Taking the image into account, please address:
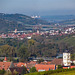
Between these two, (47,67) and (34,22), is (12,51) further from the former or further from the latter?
(34,22)

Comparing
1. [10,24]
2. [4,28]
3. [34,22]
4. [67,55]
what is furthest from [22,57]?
[34,22]

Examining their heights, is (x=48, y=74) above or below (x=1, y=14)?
below

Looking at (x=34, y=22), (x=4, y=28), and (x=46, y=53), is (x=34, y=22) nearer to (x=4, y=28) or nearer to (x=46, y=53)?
(x=4, y=28)

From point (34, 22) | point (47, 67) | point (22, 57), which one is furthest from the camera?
point (34, 22)

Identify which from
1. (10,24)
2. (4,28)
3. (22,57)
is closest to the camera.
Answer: (22,57)

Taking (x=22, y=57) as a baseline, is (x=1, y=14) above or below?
above

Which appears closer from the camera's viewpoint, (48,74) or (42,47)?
(48,74)

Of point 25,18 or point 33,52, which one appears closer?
point 33,52

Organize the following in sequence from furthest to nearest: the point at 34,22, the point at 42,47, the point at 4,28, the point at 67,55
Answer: the point at 34,22, the point at 4,28, the point at 42,47, the point at 67,55

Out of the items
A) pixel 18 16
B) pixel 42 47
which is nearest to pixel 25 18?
pixel 18 16
